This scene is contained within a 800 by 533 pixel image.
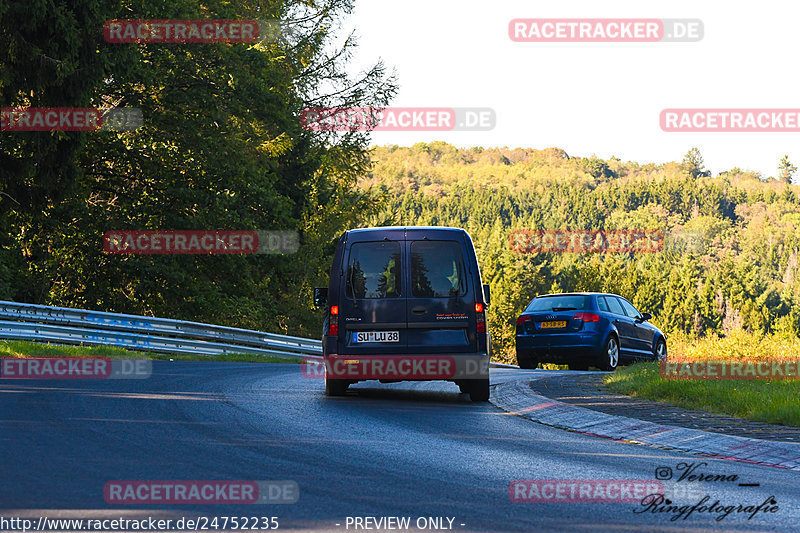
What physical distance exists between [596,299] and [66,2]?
12.3 meters

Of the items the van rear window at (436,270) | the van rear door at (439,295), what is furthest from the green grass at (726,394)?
the van rear window at (436,270)

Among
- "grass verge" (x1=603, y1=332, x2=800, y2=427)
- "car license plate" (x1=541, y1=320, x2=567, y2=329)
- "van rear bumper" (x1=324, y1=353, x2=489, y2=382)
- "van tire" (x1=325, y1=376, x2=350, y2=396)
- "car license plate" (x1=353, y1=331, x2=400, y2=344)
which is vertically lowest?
"grass verge" (x1=603, y1=332, x2=800, y2=427)

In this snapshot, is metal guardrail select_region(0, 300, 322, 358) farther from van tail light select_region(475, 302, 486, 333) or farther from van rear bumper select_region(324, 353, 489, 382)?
van tail light select_region(475, 302, 486, 333)

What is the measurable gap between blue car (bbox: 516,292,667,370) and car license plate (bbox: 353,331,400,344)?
787cm

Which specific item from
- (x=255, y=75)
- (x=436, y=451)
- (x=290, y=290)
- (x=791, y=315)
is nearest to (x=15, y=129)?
(x=255, y=75)

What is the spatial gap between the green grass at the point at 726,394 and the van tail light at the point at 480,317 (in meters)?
2.16

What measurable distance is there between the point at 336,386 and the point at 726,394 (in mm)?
Answer: 4793

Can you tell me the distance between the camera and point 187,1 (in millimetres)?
29484

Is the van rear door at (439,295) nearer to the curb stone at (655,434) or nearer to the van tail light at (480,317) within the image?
the van tail light at (480,317)

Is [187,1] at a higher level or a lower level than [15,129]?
higher

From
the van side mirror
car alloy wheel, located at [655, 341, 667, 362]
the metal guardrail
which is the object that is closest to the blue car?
car alloy wheel, located at [655, 341, 667, 362]

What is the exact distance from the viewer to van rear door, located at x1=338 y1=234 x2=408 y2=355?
12.1m

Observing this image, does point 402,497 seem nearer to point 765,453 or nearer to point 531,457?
point 531,457

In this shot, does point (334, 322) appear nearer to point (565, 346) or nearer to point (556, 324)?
point (565, 346)
